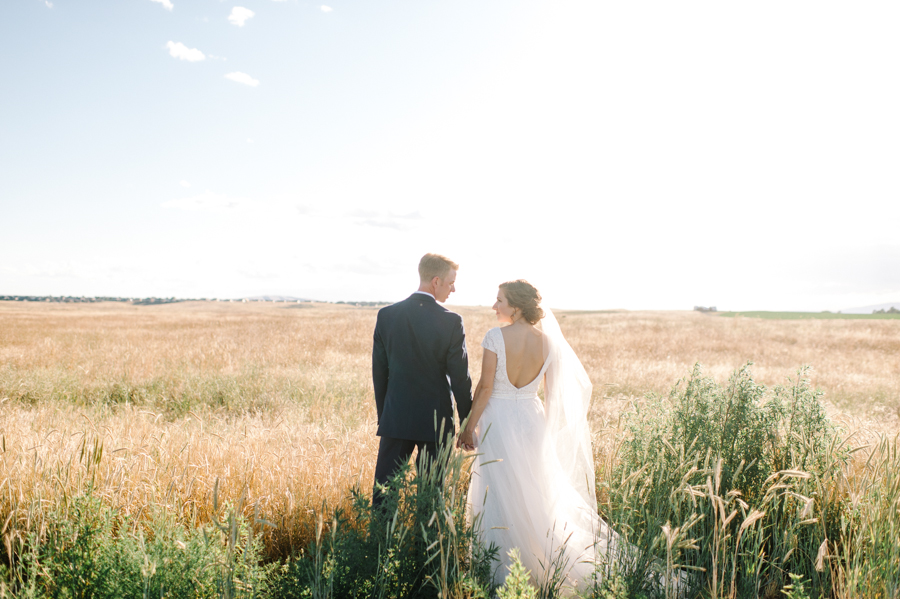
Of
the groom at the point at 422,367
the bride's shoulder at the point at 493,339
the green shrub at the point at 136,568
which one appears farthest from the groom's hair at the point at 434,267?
the green shrub at the point at 136,568

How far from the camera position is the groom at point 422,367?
14.5 feet

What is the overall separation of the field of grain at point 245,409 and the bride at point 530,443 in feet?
4.62

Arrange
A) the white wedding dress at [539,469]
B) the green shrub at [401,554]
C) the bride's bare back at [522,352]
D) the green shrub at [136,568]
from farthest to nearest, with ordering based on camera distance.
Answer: the bride's bare back at [522,352] < the white wedding dress at [539,469] < the green shrub at [401,554] < the green shrub at [136,568]

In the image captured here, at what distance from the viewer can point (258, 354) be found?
644 inches

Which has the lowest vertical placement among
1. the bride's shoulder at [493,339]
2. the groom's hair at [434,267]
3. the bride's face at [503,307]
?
the bride's shoulder at [493,339]

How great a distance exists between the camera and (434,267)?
4543 mm

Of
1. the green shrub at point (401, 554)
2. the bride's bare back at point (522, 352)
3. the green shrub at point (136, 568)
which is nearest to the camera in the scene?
the green shrub at point (136, 568)

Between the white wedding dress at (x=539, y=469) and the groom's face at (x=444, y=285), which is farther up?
the groom's face at (x=444, y=285)

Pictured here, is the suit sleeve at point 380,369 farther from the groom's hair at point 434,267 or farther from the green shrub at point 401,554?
the green shrub at point 401,554

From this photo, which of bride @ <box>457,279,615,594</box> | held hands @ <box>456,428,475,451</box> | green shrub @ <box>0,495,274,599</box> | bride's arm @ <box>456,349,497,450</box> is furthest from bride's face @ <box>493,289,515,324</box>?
green shrub @ <box>0,495,274,599</box>

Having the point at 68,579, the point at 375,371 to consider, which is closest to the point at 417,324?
the point at 375,371

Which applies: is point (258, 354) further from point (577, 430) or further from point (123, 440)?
point (577, 430)

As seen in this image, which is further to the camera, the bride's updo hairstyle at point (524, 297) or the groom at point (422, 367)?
the bride's updo hairstyle at point (524, 297)

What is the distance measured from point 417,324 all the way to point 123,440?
3948 mm
